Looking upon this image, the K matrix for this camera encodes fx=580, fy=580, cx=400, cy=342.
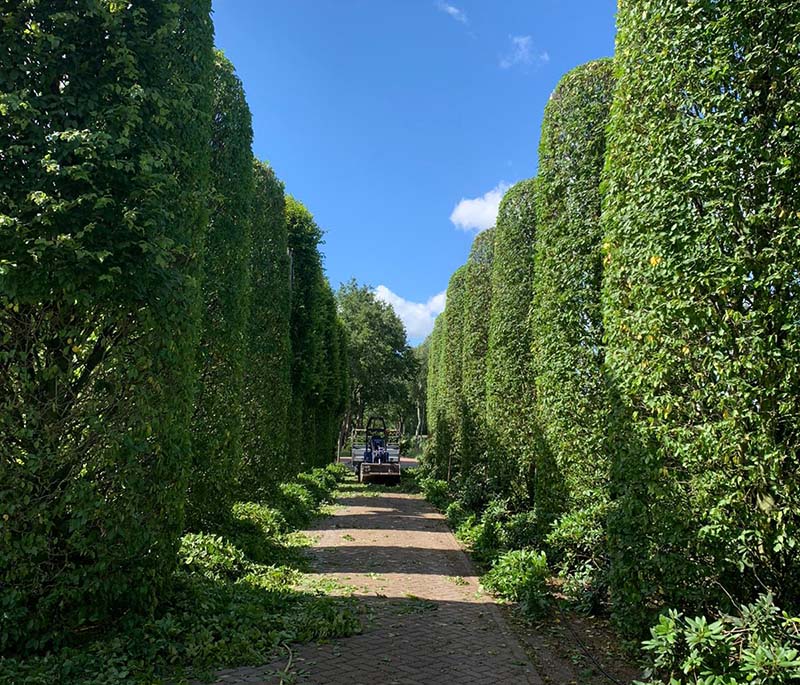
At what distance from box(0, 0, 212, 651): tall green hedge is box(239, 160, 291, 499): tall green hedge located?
708 centimetres

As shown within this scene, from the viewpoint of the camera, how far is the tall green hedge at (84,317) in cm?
417

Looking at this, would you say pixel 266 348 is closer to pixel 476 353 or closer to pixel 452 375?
pixel 476 353

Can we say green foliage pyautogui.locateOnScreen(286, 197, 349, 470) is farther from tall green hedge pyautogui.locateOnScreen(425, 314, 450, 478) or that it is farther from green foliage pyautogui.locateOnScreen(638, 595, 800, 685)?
green foliage pyautogui.locateOnScreen(638, 595, 800, 685)

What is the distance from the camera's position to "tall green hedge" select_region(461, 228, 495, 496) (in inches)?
593

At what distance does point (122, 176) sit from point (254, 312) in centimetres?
834

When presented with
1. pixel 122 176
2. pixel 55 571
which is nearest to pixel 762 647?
pixel 55 571

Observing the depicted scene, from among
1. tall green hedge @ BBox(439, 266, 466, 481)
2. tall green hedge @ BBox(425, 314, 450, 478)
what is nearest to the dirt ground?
tall green hedge @ BBox(439, 266, 466, 481)

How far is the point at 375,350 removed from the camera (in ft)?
132

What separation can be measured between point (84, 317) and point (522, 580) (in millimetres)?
5378

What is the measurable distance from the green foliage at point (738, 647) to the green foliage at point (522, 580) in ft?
8.99

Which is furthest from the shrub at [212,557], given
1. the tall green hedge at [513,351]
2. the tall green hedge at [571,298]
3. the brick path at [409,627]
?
the tall green hedge at [513,351]

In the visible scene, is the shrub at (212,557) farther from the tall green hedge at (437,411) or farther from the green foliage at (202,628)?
the tall green hedge at (437,411)

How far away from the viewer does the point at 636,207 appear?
4.79 metres

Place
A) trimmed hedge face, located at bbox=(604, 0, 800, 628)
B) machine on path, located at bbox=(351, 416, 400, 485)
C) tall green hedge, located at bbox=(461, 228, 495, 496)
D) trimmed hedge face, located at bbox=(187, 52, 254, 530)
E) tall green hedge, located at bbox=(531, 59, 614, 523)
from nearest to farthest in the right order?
1. trimmed hedge face, located at bbox=(604, 0, 800, 628)
2. tall green hedge, located at bbox=(531, 59, 614, 523)
3. trimmed hedge face, located at bbox=(187, 52, 254, 530)
4. tall green hedge, located at bbox=(461, 228, 495, 496)
5. machine on path, located at bbox=(351, 416, 400, 485)
